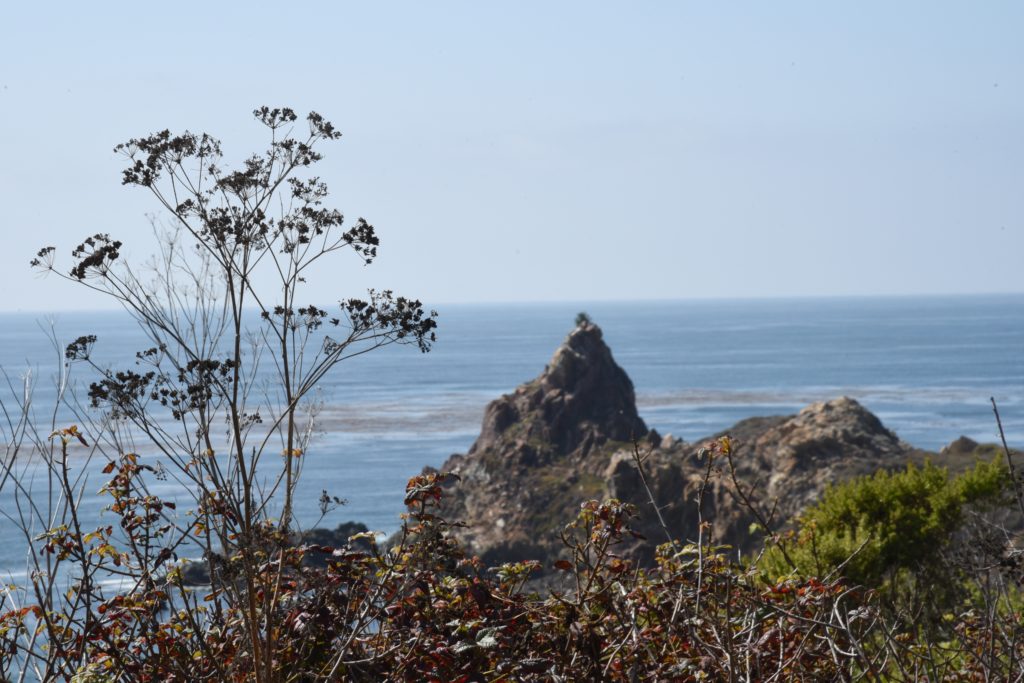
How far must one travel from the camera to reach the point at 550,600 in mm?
6023

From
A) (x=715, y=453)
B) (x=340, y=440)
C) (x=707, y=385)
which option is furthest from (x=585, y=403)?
(x=707, y=385)

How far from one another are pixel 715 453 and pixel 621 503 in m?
0.64

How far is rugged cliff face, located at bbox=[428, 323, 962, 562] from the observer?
45.5m

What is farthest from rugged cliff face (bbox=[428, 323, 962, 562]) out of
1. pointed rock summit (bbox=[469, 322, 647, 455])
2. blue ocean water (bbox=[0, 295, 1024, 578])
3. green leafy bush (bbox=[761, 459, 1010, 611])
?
green leafy bush (bbox=[761, 459, 1010, 611])

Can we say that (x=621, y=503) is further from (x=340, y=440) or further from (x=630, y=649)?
(x=340, y=440)

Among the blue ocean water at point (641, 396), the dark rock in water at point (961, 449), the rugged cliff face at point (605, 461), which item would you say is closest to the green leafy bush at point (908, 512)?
the rugged cliff face at point (605, 461)

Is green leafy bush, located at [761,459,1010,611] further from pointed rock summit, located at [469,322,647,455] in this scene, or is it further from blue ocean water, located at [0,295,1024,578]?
pointed rock summit, located at [469,322,647,455]

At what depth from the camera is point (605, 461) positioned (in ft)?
193

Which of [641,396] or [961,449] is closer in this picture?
[961,449]

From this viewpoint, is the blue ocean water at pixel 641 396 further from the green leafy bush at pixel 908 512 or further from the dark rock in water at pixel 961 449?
the dark rock in water at pixel 961 449

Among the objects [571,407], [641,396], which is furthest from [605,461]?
[641,396]

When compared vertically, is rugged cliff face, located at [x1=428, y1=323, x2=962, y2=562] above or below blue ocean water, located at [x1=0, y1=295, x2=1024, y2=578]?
above

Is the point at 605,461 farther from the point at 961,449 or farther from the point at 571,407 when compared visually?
the point at 961,449

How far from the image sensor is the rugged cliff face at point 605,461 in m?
45.5
